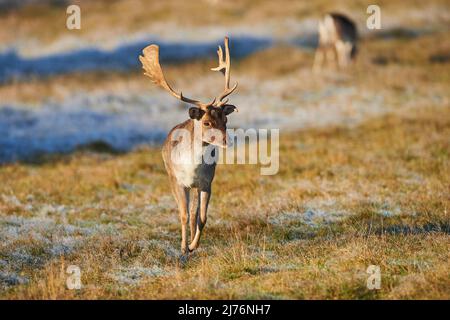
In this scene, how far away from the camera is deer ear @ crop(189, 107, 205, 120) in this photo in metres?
8.88

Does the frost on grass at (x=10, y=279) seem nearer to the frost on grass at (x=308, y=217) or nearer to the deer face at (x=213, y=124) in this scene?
the deer face at (x=213, y=124)

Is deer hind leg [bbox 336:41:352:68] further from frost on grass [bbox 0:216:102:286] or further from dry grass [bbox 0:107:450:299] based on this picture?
frost on grass [bbox 0:216:102:286]

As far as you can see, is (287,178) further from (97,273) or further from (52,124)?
(52,124)

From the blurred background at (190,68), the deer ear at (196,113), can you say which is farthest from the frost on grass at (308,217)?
the blurred background at (190,68)

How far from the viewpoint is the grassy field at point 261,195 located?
306 inches

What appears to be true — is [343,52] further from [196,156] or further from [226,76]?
[196,156]

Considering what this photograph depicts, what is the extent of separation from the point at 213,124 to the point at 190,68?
19.7 meters

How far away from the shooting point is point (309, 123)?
20.1m

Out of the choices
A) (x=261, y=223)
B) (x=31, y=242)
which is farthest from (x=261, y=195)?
(x=31, y=242)

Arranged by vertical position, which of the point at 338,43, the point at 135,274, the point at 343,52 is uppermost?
the point at 338,43

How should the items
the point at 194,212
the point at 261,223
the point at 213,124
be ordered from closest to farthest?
the point at 213,124 < the point at 194,212 < the point at 261,223

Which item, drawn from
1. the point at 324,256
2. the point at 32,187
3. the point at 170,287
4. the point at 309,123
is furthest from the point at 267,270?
the point at 309,123

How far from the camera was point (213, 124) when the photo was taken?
8.80m

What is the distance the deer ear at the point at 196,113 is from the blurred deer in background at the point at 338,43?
18.7 meters
